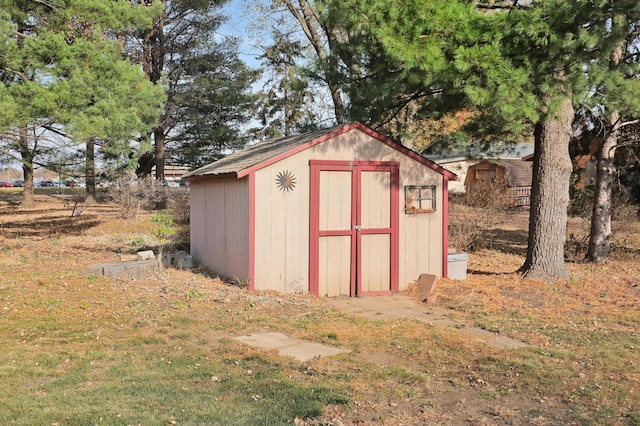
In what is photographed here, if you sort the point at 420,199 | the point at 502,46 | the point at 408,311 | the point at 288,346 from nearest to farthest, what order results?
the point at 288,346 < the point at 408,311 < the point at 502,46 < the point at 420,199

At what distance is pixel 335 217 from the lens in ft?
32.3

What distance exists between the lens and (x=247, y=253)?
9477 millimetres

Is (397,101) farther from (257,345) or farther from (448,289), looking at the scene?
(257,345)

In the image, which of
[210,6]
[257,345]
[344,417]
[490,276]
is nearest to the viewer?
[344,417]

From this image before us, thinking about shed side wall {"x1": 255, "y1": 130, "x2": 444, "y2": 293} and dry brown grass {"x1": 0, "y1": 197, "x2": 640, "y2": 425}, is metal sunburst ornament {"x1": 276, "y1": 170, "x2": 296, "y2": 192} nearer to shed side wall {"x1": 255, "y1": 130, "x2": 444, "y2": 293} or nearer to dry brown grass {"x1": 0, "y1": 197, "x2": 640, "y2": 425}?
shed side wall {"x1": 255, "y1": 130, "x2": 444, "y2": 293}

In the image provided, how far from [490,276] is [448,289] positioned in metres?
1.76

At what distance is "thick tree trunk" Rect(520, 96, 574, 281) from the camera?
10.8 metres

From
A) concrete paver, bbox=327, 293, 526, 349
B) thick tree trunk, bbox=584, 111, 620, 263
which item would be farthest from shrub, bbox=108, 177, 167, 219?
thick tree trunk, bbox=584, 111, 620, 263

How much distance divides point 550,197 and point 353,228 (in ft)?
13.0

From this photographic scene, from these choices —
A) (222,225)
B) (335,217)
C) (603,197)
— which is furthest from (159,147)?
(603,197)

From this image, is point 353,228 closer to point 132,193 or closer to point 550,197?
point 550,197

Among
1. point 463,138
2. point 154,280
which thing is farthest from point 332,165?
point 463,138

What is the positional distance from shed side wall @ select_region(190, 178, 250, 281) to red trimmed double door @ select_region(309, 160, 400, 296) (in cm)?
117

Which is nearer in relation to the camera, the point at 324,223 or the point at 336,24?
the point at 324,223
